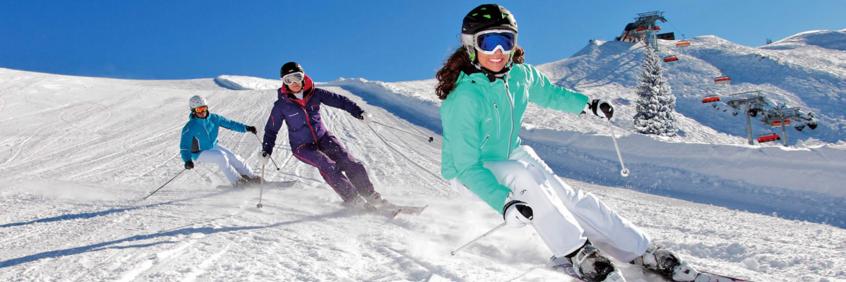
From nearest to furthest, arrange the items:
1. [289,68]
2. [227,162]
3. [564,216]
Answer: [564,216]
[289,68]
[227,162]

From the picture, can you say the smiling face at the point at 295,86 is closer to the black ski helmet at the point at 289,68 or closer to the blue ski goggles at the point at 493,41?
the black ski helmet at the point at 289,68

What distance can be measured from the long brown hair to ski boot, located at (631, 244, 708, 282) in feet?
4.42

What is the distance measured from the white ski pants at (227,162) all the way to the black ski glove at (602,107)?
513 cm

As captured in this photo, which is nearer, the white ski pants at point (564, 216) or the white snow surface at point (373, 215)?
the white ski pants at point (564, 216)

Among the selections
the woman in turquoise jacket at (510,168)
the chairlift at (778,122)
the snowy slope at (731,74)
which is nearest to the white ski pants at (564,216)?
the woman in turquoise jacket at (510,168)

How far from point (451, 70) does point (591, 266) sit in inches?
53.9

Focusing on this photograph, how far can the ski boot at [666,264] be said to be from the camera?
9.41 feet

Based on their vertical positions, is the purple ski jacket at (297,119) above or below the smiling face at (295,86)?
below

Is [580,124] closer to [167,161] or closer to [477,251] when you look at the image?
[167,161]

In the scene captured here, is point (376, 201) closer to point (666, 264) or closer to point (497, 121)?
point (497, 121)

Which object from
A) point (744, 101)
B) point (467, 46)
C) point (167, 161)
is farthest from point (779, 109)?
point (467, 46)

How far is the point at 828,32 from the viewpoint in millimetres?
77688

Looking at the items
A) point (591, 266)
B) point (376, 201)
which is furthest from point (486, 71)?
point (376, 201)

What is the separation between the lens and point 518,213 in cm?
270
